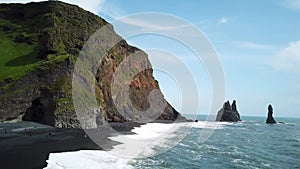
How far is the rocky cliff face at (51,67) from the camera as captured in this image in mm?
83438

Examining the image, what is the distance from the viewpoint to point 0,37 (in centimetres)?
13362

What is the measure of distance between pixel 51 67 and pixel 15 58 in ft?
95.1

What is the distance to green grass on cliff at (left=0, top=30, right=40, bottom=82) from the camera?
96.4 metres

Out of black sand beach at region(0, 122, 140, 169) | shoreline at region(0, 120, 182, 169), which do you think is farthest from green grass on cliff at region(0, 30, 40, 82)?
shoreline at region(0, 120, 182, 169)

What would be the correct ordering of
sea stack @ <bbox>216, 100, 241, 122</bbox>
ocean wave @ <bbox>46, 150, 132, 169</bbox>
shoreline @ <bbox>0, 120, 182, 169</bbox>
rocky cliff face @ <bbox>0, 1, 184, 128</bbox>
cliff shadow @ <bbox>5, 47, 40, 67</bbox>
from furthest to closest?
sea stack @ <bbox>216, 100, 241, 122</bbox> → cliff shadow @ <bbox>5, 47, 40, 67</bbox> → rocky cliff face @ <bbox>0, 1, 184, 128</bbox> → ocean wave @ <bbox>46, 150, 132, 169</bbox> → shoreline @ <bbox>0, 120, 182, 169</bbox>

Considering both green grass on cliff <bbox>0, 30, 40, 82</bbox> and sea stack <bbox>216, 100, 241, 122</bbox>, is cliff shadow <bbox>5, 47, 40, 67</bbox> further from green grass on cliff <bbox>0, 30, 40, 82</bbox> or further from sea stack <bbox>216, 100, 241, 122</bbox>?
sea stack <bbox>216, 100, 241, 122</bbox>

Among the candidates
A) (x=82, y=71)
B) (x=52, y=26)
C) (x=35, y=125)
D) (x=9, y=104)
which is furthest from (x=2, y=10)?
(x=35, y=125)

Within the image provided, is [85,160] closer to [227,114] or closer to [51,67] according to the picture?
[51,67]

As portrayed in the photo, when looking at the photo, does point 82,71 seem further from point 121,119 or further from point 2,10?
point 2,10

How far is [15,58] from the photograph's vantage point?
113m

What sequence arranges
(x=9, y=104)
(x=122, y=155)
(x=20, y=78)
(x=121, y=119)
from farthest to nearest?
(x=121, y=119), (x=20, y=78), (x=9, y=104), (x=122, y=155)

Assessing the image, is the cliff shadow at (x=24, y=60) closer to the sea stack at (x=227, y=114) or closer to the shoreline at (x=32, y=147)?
the shoreline at (x=32, y=147)

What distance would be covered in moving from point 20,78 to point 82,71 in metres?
18.8

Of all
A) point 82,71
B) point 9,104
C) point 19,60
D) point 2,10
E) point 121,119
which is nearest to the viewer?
point 9,104
